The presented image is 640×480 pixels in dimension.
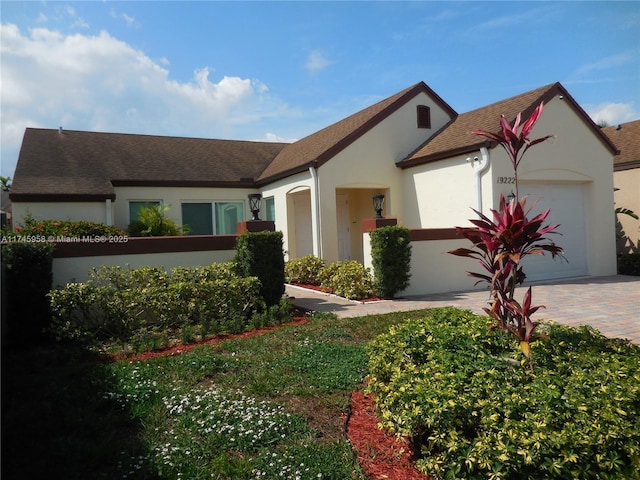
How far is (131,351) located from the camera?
6.42 meters

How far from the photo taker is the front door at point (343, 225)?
16.3 metres

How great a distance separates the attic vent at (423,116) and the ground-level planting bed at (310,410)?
11280mm

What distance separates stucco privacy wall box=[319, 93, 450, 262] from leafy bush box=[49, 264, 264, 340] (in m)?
5.69

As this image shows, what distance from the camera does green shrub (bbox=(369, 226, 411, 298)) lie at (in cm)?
1056

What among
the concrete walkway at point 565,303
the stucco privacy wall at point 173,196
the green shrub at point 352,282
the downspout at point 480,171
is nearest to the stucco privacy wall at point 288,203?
the stucco privacy wall at point 173,196

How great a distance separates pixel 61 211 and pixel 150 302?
8670mm

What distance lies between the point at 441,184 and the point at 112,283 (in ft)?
32.0

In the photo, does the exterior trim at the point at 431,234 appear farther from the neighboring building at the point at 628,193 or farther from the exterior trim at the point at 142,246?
the neighboring building at the point at 628,193

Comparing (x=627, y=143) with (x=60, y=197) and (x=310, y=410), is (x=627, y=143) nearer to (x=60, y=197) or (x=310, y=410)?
(x=310, y=410)

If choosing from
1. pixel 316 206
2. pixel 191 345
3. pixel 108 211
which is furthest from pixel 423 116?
pixel 191 345

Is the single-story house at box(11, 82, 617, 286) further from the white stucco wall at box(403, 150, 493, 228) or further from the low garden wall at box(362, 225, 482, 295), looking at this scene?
the low garden wall at box(362, 225, 482, 295)

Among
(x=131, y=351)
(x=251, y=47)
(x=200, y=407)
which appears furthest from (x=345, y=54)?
(x=200, y=407)

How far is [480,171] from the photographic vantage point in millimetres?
11844

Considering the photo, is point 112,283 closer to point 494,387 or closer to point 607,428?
point 494,387
